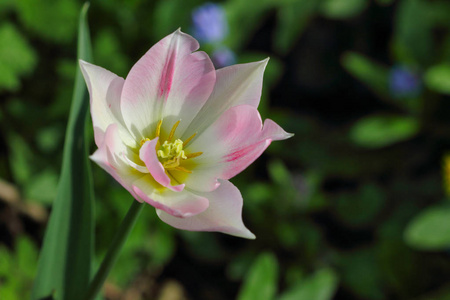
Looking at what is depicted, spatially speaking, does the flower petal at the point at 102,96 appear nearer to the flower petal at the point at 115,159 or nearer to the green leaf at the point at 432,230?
the flower petal at the point at 115,159

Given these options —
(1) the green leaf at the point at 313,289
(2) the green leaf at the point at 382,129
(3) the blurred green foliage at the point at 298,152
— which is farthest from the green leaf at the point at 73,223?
(2) the green leaf at the point at 382,129

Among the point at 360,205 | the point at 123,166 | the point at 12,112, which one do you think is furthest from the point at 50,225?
the point at 360,205

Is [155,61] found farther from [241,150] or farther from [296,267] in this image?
[296,267]

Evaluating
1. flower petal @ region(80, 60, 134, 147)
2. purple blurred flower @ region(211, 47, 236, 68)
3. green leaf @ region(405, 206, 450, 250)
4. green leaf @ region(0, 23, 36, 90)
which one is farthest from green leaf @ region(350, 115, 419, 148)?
flower petal @ region(80, 60, 134, 147)

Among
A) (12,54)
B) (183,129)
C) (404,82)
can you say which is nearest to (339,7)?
(404,82)

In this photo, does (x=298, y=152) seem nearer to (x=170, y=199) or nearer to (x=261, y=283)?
(x=261, y=283)

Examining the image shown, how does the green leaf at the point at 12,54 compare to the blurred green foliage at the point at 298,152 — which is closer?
the green leaf at the point at 12,54
